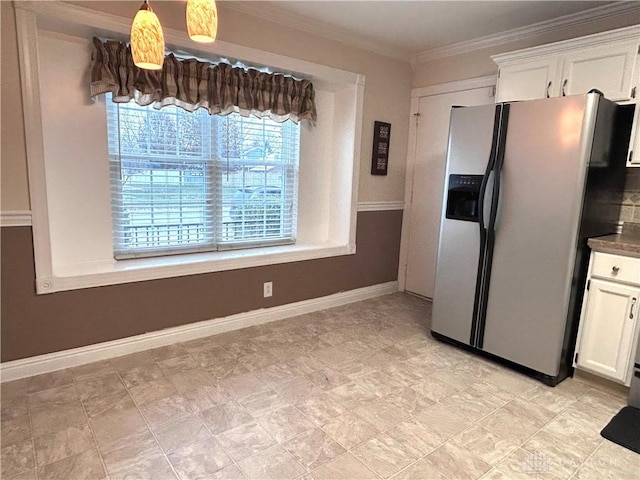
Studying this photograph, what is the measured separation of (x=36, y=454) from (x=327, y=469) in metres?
1.28

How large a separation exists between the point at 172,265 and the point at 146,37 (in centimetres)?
174

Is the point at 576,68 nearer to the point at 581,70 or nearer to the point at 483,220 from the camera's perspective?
the point at 581,70

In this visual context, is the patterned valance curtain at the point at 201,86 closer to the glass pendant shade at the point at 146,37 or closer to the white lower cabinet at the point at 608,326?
the glass pendant shade at the point at 146,37

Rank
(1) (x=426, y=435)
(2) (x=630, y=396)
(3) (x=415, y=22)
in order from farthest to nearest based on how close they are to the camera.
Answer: (3) (x=415, y=22)
(2) (x=630, y=396)
(1) (x=426, y=435)

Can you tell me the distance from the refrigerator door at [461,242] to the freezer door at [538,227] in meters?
0.15

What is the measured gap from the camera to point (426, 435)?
1972mm

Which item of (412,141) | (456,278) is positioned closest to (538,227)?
(456,278)

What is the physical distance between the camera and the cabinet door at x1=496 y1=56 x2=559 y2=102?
2.71 m

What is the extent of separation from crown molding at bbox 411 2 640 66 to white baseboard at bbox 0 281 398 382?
240 centimetres

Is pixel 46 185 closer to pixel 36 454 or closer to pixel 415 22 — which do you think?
pixel 36 454

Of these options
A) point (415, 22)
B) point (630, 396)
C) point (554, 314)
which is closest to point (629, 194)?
point (554, 314)

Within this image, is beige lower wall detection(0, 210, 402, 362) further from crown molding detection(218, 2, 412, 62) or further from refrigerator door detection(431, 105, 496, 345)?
crown molding detection(218, 2, 412, 62)

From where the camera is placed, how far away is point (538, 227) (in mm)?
2420

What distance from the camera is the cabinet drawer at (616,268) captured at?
2.25 meters
